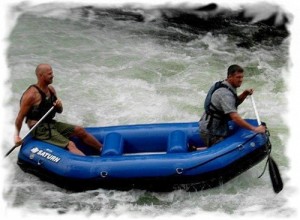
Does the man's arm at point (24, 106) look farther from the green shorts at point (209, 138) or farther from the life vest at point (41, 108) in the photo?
the green shorts at point (209, 138)

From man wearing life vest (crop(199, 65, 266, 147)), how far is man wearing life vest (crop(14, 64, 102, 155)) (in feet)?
4.01

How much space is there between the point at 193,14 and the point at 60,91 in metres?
3.83

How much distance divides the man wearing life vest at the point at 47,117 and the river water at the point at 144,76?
1.64 feet

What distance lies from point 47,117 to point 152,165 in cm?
127

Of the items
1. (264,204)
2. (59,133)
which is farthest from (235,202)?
(59,133)

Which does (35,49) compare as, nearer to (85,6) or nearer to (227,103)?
(85,6)

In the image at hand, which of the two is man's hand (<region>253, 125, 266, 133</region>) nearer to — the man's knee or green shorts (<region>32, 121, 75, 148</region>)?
the man's knee

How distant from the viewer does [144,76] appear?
8641mm

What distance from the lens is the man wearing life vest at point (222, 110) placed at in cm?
535

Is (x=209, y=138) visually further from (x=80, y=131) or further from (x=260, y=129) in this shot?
(x=80, y=131)

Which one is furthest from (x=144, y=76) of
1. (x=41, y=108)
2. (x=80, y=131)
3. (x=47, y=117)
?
(x=41, y=108)

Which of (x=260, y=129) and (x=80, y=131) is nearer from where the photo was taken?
(x=260, y=129)

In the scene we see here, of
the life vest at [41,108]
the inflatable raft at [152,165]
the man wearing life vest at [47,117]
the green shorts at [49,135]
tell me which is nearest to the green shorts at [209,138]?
the inflatable raft at [152,165]

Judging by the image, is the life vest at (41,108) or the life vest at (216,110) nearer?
the life vest at (216,110)
